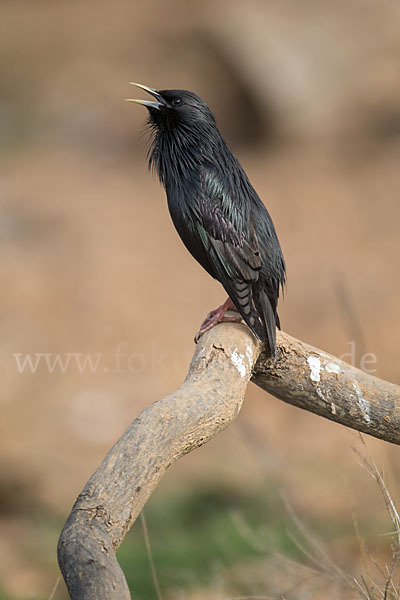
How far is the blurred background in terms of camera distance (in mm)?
4949

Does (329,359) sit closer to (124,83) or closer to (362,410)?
(362,410)

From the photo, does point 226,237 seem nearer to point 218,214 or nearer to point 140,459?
point 218,214

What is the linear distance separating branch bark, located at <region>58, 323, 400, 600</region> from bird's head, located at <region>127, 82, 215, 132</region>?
814 millimetres

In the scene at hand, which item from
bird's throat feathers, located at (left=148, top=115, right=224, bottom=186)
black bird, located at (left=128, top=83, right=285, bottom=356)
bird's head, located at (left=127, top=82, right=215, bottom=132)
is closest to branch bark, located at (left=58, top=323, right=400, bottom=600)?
black bird, located at (left=128, top=83, right=285, bottom=356)

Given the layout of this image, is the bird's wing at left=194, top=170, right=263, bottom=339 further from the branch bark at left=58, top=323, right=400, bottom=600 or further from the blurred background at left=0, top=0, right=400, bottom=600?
the blurred background at left=0, top=0, right=400, bottom=600

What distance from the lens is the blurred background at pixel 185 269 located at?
495cm

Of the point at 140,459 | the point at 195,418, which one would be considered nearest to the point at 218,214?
the point at 195,418

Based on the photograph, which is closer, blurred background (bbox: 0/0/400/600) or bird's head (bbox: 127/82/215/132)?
bird's head (bbox: 127/82/215/132)

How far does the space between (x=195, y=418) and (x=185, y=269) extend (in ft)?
22.8

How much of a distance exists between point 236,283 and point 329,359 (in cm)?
44

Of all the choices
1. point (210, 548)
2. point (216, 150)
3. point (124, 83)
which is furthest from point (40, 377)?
point (124, 83)

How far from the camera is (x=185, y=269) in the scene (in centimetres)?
897

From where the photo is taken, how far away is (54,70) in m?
14.4

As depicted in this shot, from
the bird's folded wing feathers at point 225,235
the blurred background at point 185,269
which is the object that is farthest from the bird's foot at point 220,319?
the blurred background at point 185,269
